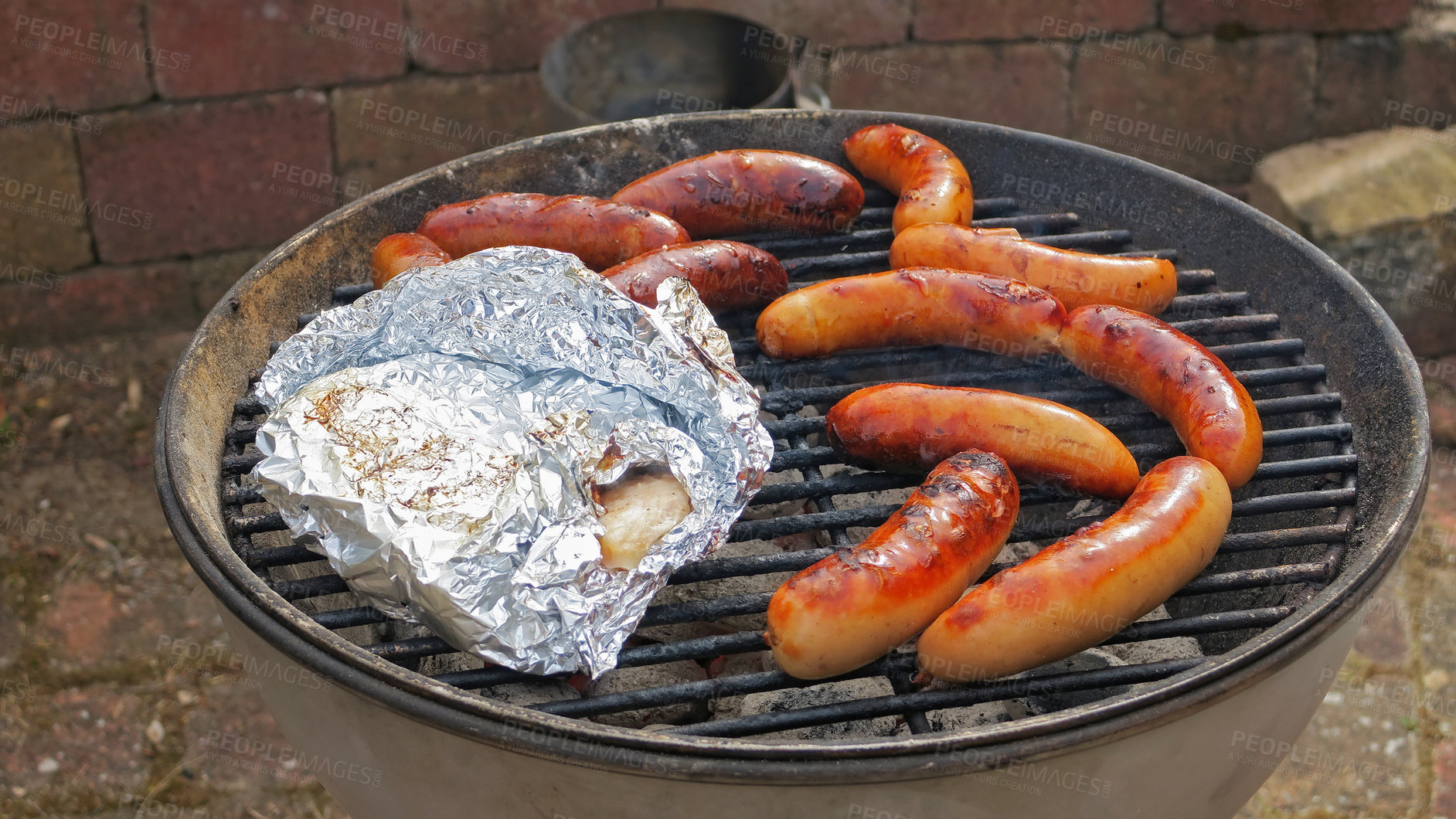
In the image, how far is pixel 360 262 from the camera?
2668 millimetres

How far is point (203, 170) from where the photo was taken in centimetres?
458

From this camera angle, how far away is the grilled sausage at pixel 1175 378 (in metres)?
2.01

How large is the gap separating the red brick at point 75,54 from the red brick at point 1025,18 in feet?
10.5

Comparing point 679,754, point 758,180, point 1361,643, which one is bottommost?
point 1361,643

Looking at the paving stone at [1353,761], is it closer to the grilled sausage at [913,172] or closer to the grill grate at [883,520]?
the grill grate at [883,520]

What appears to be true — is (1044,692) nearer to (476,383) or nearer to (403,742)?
(403,742)

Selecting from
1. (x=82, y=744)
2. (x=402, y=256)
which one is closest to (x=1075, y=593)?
(x=402, y=256)

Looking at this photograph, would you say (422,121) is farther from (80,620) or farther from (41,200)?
(80,620)

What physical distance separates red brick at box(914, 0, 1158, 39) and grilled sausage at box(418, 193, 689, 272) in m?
2.73

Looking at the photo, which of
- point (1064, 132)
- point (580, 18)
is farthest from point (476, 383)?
point (1064, 132)

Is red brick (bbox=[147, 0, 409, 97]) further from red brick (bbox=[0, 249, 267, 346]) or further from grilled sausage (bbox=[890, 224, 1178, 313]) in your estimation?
grilled sausage (bbox=[890, 224, 1178, 313])

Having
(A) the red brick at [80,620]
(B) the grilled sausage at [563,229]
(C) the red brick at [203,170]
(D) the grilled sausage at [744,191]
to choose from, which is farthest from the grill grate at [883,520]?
(C) the red brick at [203,170]

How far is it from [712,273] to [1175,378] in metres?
0.96

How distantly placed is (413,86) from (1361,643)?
4.16m
